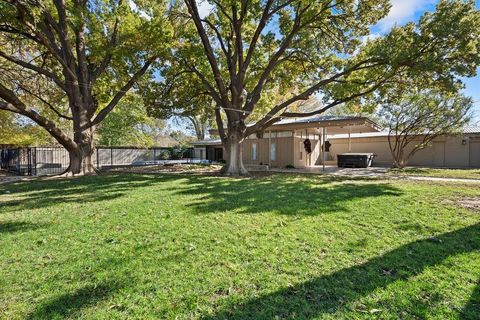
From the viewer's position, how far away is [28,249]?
3.81 metres

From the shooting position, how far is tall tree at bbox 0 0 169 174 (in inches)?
445

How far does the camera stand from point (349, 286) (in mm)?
2836

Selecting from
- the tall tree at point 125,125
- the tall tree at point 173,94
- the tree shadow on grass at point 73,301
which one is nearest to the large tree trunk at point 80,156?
the tall tree at point 173,94

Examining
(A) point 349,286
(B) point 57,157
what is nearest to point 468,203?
(A) point 349,286

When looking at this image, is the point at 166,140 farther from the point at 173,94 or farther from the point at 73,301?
the point at 73,301

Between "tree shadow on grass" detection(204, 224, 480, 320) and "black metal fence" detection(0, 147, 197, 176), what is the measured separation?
16.8m

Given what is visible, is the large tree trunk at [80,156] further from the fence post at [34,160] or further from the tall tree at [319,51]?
the tall tree at [319,51]

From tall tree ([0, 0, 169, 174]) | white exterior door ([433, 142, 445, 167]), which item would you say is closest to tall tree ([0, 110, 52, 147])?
tall tree ([0, 0, 169, 174])

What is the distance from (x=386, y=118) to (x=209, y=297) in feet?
56.4

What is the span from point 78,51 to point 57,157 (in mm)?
10298

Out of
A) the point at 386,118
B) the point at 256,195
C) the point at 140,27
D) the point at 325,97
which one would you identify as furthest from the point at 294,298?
the point at 386,118

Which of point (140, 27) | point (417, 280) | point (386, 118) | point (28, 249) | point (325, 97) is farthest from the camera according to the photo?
point (386, 118)

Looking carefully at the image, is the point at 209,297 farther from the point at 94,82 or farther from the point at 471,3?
the point at 94,82

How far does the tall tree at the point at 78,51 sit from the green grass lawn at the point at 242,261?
7.94m
